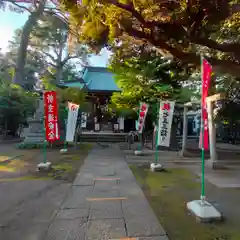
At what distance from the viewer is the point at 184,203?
562cm

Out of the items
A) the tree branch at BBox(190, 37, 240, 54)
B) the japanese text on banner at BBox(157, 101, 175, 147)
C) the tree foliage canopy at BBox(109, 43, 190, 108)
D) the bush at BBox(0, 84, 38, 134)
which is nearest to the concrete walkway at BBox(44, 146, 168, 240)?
the japanese text on banner at BBox(157, 101, 175, 147)

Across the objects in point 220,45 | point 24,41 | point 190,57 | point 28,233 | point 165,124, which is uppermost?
point 24,41

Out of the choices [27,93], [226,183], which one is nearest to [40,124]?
[27,93]

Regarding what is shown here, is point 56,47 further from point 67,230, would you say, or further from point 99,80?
point 67,230

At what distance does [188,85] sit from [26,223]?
12.9 m

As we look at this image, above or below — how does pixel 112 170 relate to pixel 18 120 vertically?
below

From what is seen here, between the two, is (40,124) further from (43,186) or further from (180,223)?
(180,223)

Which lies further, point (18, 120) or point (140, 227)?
point (18, 120)

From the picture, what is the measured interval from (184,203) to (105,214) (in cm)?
172

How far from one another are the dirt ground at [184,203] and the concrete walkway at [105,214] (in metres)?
0.23

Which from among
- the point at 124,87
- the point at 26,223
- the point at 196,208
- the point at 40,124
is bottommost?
the point at 26,223

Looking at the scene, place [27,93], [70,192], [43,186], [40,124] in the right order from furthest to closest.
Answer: [27,93] < [40,124] < [43,186] < [70,192]

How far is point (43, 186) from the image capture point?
7.20 m

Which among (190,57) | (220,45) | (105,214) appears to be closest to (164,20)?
(190,57)
